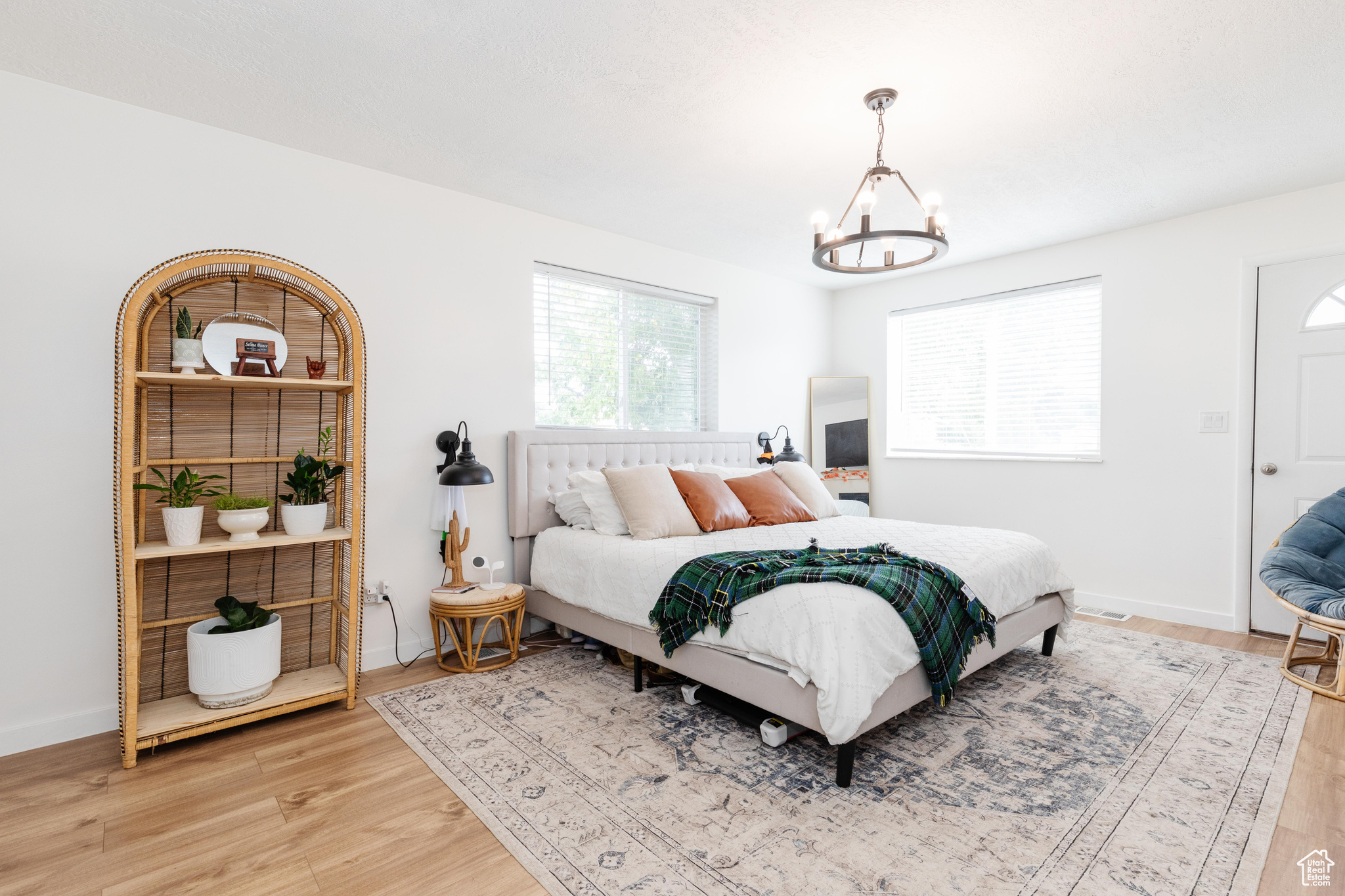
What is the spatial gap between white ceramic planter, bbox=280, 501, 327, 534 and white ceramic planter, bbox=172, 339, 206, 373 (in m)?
0.64

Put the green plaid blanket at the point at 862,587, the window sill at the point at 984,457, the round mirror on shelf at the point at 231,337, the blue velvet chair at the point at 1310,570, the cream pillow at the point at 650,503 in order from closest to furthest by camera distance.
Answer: the green plaid blanket at the point at 862,587
the round mirror on shelf at the point at 231,337
the blue velvet chair at the point at 1310,570
the cream pillow at the point at 650,503
the window sill at the point at 984,457

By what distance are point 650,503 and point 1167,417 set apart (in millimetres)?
3403

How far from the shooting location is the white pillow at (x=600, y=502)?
3318mm

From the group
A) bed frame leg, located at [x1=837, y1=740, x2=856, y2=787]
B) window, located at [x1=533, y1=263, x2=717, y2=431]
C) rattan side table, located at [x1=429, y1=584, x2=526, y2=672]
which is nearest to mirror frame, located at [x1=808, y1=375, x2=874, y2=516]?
window, located at [x1=533, y1=263, x2=717, y2=431]

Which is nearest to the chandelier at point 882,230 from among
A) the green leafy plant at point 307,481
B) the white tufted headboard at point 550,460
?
the white tufted headboard at point 550,460

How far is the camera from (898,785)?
2.05m

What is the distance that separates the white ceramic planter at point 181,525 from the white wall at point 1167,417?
4597mm

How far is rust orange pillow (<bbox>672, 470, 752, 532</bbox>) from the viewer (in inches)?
134

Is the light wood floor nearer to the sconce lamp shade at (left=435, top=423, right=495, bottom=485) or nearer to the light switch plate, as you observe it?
the sconce lamp shade at (left=435, top=423, right=495, bottom=485)

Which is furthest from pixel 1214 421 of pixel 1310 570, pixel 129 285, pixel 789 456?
pixel 129 285

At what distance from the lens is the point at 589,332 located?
4109mm

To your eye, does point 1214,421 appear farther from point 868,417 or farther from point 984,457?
point 868,417

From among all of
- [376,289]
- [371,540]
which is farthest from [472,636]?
[376,289]

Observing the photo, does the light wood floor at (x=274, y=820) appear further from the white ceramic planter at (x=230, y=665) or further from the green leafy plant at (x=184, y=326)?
the green leafy plant at (x=184, y=326)
